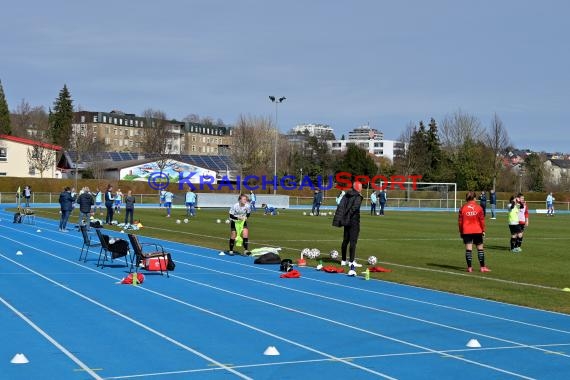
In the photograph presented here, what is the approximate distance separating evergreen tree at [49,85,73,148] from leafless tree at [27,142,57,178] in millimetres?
28711

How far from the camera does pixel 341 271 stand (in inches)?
723

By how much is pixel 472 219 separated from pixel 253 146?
3536 inches

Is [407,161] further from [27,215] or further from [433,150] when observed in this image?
[27,215]

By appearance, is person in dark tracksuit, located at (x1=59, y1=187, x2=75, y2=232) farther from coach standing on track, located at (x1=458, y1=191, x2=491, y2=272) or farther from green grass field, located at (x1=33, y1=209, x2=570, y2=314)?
coach standing on track, located at (x1=458, y1=191, x2=491, y2=272)

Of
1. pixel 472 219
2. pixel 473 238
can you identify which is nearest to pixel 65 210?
pixel 473 238

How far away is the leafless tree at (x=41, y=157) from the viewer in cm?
8694

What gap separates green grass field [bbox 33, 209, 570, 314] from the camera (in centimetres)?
1579

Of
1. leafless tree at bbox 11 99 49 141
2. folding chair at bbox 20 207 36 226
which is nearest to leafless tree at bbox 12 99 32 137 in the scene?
leafless tree at bbox 11 99 49 141

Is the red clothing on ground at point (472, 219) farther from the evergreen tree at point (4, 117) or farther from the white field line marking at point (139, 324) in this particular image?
the evergreen tree at point (4, 117)

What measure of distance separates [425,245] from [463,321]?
15.9 m

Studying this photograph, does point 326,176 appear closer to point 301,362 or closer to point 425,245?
point 425,245

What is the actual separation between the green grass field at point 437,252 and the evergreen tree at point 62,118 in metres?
79.5

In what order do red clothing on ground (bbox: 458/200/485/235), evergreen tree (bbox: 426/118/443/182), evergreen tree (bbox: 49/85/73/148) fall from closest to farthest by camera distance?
red clothing on ground (bbox: 458/200/485/235) → evergreen tree (bbox: 426/118/443/182) → evergreen tree (bbox: 49/85/73/148)

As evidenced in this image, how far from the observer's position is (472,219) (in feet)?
61.0
